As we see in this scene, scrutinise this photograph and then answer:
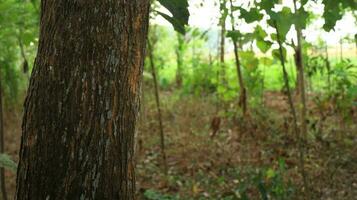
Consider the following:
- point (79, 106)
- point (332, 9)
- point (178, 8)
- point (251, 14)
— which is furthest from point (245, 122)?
point (79, 106)

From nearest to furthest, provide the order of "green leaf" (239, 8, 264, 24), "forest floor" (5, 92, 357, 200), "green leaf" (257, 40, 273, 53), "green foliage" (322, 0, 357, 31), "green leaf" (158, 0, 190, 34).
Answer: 1. "green leaf" (158, 0, 190, 34)
2. "green foliage" (322, 0, 357, 31)
3. "green leaf" (239, 8, 264, 24)
4. "green leaf" (257, 40, 273, 53)
5. "forest floor" (5, 92, 357, 200)

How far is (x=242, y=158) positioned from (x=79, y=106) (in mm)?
3656

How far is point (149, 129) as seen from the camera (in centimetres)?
669

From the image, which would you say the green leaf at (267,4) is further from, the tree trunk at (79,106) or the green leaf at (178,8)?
the tree trunk at (79,106)

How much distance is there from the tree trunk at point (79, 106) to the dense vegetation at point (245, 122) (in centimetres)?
43

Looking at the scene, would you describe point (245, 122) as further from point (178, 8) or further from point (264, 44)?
point (178, 8)

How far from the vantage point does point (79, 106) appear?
1745 mm

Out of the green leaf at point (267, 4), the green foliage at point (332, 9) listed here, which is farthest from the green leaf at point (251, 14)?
the green foliage at point (332, 9)

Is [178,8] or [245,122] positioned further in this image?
[245,122]

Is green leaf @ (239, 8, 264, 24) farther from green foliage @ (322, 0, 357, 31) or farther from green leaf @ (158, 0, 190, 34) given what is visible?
green leaf @ (158, 0, 190, 34)

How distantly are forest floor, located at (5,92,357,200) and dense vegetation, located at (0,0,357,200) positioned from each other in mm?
11

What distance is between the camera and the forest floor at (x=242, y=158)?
4285mm

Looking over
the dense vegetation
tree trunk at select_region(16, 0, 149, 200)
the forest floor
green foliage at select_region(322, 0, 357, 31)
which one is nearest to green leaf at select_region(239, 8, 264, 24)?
the dense vegetation

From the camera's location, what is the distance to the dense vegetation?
3609 mm
